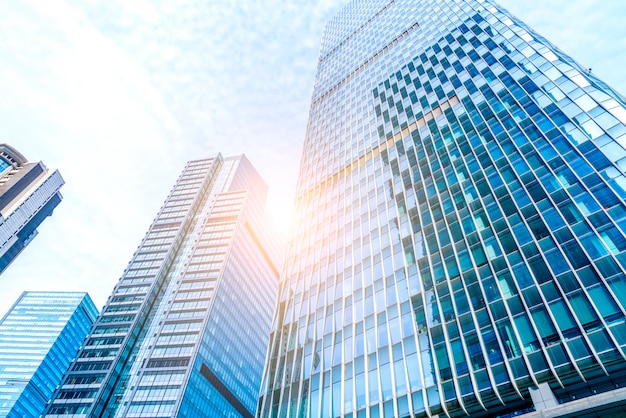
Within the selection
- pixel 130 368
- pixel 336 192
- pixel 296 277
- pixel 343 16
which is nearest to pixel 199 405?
pixel 130 368

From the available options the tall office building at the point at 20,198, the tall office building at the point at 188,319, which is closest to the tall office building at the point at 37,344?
the tall office building at the point at 20,198

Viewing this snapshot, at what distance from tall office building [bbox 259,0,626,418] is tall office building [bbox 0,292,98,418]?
145184mm

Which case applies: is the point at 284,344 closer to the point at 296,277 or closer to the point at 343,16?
the point at 296,277

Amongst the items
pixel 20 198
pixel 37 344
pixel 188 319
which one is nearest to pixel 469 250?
pixel 188 319

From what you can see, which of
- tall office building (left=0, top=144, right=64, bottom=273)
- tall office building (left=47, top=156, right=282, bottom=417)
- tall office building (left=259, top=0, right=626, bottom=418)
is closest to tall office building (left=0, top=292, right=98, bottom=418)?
tall office building (left=0, top=144, right=64, bottom=273)

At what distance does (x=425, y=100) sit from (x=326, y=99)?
103ft

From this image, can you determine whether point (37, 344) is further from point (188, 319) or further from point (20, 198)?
point (188, 319)

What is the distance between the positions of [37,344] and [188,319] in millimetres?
99349

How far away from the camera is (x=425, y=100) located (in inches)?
2152

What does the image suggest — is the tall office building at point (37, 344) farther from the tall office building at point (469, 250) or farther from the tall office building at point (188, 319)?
the tall office building at point (469, 250)

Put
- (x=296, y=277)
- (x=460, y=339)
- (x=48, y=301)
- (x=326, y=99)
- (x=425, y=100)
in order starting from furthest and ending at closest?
(x=48, y=301) < (x=326, y=99) < (x=425, y=100) < (x=296, y=277) < (x=460, y=339)

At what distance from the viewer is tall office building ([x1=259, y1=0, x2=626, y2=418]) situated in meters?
24.9

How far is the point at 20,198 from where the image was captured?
389ft

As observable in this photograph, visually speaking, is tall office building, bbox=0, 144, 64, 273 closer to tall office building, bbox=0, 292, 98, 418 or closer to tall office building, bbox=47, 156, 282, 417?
tall office building, bbox=47, 156, 282, 417
